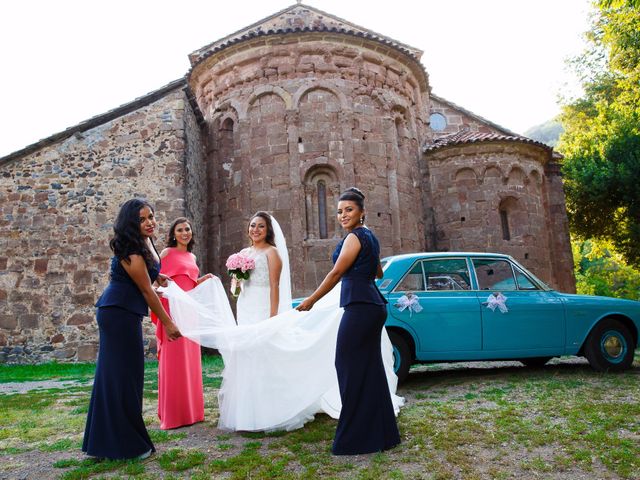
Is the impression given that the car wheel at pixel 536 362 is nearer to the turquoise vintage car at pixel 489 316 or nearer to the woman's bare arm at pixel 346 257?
the turquoise vintage car at pixel 489 316

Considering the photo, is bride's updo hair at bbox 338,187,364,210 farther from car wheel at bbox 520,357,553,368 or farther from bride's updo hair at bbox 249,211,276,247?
car wheel at bbox 520,357,553,368

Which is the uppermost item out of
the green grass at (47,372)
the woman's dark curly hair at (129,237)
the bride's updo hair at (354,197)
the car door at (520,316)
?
the bride's updo hair at (354,197)

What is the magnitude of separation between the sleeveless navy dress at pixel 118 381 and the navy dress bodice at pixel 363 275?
1583 millimetres

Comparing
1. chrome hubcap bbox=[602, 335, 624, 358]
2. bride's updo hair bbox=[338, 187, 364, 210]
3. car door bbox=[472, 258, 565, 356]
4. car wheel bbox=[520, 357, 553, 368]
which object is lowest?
car wheel bbox=[520, 357, 553, 368]

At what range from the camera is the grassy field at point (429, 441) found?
316cm

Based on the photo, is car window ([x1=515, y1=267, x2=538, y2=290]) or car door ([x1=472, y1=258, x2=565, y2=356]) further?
car window ([x1=515, y1=267, x2=538, y2=290])

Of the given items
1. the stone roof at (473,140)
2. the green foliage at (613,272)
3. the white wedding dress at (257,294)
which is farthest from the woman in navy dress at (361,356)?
the green foliage at (613,272)

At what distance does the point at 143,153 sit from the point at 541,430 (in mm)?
9956

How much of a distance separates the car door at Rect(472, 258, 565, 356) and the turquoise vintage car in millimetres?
13

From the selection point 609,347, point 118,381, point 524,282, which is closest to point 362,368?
point 118,381

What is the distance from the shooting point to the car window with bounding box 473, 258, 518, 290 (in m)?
6.33

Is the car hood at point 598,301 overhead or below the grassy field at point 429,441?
overhead

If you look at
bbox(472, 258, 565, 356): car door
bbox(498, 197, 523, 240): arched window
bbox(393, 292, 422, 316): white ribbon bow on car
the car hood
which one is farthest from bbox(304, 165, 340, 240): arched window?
the car hood

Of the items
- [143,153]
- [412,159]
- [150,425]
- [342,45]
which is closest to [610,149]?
[412,159]
